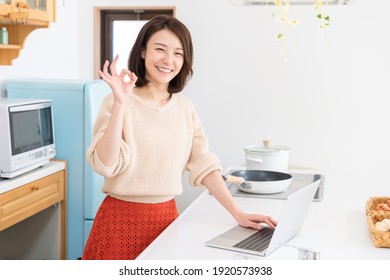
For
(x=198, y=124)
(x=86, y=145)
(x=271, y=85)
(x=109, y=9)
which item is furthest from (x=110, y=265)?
(x=109, y=9)

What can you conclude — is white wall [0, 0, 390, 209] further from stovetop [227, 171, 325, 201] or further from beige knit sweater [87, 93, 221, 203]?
beige knit sweater [87, 93, 221, 203]

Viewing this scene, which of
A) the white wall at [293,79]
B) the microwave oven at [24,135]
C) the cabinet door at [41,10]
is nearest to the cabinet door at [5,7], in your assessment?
the cabinet door at [41,10]

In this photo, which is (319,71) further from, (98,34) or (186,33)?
(186,33)

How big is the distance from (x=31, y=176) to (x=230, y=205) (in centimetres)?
129

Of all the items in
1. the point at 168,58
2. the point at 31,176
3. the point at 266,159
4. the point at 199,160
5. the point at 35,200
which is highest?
the point at 168,58

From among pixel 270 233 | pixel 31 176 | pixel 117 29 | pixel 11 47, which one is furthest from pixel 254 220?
pixel 117 29

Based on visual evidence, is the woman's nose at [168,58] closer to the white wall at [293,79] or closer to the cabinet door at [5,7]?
the cabinet door at [5,7]

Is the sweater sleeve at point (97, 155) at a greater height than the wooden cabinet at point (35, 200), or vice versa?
Result: the sweater sleeve at point (97, 155)

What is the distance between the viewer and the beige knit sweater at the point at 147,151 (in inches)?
78.5

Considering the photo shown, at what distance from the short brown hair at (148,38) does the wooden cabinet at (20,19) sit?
43.7 inches

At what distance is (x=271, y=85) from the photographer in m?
4.11

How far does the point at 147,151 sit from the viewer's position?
6.70 ft

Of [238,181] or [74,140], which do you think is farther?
[74,140]

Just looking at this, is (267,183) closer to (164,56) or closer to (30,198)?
(164,56)
